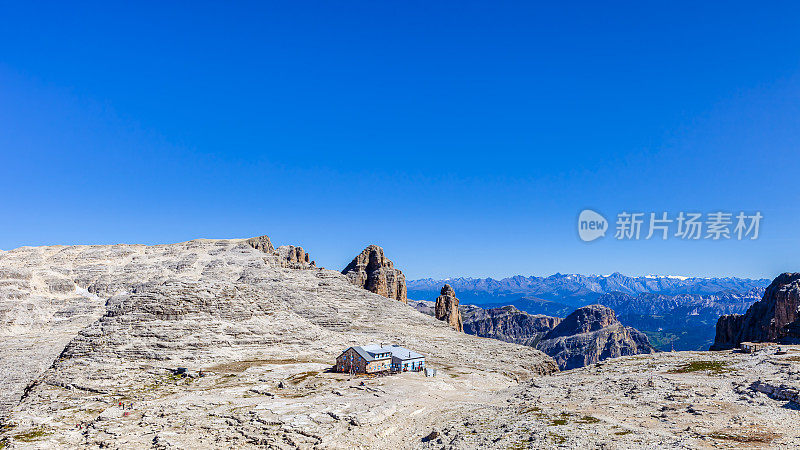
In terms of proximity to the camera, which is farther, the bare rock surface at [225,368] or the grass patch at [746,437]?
the bare rock surface at [225,368]

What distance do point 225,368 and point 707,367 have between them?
321 feet

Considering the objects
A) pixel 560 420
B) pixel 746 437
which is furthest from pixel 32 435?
pixel 746 437

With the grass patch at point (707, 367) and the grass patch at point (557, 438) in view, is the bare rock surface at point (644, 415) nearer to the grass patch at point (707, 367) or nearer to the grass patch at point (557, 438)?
the grass patch at point (557, 438)

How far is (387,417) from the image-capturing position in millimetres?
58188

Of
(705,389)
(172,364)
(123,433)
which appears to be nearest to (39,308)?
(172,364)

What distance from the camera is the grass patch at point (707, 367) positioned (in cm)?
8736

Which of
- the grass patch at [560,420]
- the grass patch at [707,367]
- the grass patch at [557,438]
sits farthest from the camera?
the grass patch at [707,367]

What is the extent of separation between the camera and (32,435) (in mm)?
52938

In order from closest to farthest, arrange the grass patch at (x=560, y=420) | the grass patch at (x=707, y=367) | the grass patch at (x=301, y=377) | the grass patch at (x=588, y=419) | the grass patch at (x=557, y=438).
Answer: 1. the grass patch at (x=557, y=438)
2. the grass patch at (x=560, y=420)
3. the grass patch at (x=588, y=419)
4. the grass patch at (x=301, y=377)
5. the grass patch at (x=707, y=367)

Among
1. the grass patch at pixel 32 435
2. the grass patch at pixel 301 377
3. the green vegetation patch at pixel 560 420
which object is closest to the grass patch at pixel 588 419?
the green vegetation patch at pixel 560 420

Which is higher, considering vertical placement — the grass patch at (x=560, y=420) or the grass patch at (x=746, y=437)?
the grass patch at (x=746, y=437)

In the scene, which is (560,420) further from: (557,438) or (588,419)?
(557,438)

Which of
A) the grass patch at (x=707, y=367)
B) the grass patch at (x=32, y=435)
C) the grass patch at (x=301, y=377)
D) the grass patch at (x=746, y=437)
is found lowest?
the grass patch at (x=32, y=435)

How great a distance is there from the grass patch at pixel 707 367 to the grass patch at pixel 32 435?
346 feet
